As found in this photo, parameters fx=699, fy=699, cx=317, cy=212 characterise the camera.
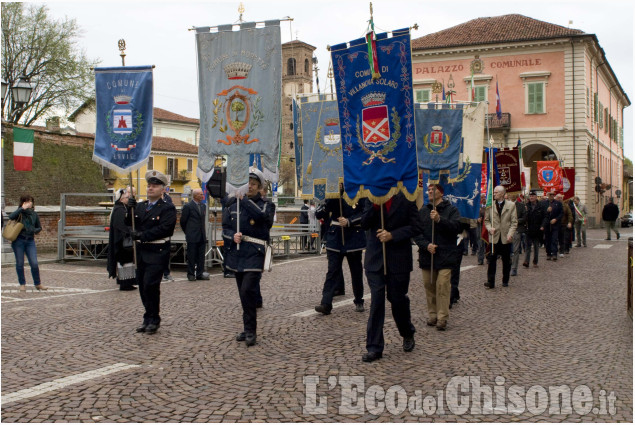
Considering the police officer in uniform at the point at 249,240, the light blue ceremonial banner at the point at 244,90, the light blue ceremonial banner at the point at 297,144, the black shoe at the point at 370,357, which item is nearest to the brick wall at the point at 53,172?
the light blue ceremonial banner at the point at 297,144

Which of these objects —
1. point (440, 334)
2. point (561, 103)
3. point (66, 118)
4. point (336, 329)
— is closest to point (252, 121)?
point (336, 329)

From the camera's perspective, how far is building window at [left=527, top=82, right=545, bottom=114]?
1716 inches

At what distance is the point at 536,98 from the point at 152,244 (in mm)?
39568

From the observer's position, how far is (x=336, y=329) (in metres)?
8.37

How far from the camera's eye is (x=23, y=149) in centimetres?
1767

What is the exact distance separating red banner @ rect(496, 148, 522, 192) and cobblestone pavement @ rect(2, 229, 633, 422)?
623cm

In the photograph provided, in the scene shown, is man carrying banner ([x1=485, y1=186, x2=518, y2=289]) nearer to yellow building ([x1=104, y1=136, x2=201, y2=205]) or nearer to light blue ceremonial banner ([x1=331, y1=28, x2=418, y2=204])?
light blue ceremonial banner ([x1=331, y1=28, x2=418, y2=204])

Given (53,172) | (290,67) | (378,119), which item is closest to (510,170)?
(378,119)

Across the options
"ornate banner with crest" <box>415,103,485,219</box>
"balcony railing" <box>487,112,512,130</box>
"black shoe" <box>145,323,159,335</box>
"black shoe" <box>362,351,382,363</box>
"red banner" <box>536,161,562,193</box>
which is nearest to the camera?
"black shoe" <box>362,351,382,363</box>

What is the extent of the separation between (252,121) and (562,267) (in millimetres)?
10251

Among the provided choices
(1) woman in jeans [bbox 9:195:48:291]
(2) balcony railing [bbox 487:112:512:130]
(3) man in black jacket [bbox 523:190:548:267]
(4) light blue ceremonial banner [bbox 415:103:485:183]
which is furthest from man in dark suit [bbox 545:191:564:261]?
(2) balcony railing [bbox 487:112:512:130]

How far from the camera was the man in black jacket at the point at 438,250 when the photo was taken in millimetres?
8516

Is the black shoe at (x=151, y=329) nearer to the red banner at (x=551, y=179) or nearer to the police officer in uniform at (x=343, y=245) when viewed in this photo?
the police officer in uniform at (x=343, y=245)

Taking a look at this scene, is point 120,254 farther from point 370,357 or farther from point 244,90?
point 370,357
